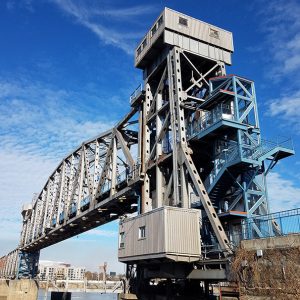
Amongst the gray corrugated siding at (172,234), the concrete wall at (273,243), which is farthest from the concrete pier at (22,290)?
the concrete wall at (273,243)

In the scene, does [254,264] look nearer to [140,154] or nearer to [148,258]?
[148,258]

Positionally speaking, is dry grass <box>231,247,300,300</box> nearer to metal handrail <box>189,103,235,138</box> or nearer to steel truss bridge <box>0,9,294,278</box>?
steel truss bridge <box>0,9,294,278</box>

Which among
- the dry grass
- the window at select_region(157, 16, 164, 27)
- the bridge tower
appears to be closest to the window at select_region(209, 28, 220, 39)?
the bridge tower

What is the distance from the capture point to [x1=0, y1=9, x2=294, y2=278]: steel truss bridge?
24281 millimetres

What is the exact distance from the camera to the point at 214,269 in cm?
2145

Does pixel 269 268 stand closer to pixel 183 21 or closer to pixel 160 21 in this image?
pixel 183 21

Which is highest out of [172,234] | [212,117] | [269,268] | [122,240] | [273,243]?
[212,117]

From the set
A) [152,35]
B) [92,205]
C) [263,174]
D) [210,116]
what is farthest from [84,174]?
[263,174]

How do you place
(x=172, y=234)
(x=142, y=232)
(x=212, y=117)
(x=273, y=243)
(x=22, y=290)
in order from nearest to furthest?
(x=273, y=243), (x=172, y=234), (x=142, y=232), (x=212, y=117), (x=22, y=290)

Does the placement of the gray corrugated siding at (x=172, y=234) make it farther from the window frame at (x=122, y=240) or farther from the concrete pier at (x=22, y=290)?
the concrete pier at (x=22, y=290)

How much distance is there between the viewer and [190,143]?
28.1 meters

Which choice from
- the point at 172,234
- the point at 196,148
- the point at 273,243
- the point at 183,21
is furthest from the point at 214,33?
the point at 273,243

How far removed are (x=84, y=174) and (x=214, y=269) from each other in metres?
36.0

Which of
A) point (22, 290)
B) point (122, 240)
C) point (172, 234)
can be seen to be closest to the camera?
point (172, 234)
